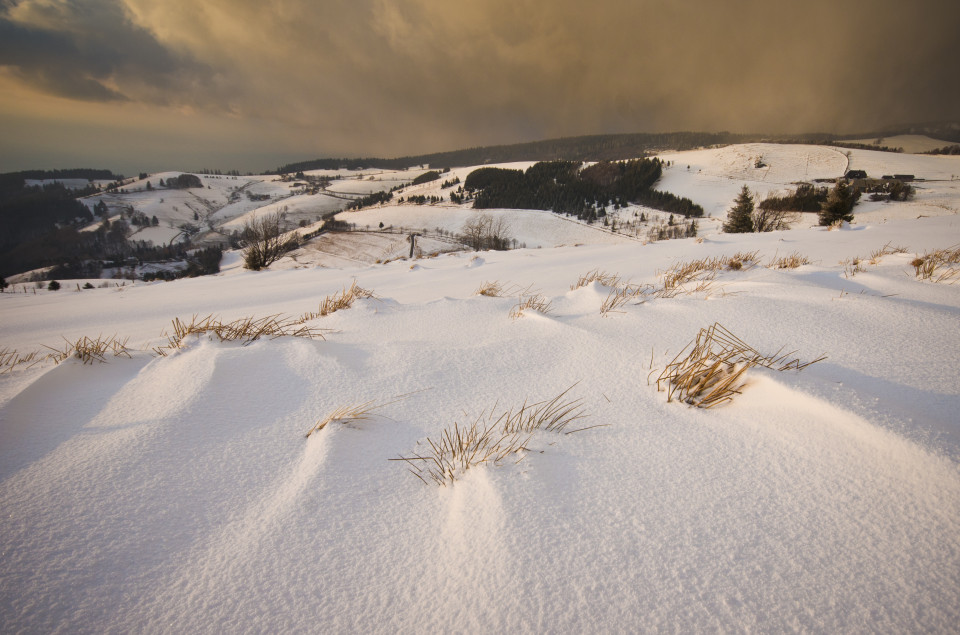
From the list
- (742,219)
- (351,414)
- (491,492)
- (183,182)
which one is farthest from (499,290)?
(183,182)

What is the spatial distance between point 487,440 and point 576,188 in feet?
279

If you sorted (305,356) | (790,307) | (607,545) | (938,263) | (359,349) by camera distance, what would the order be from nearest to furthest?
(607,545), (305,356), (359,349), (790,307), (938,263)

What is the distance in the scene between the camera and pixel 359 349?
2334 mm

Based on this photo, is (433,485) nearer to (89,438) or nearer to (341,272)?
(89,438)

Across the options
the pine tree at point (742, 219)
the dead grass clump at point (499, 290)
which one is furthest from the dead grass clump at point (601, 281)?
the pine tree at point (742, 219)

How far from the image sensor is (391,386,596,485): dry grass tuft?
125 centimetres

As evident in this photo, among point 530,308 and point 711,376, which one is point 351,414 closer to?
point 711,376

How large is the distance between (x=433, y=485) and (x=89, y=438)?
4.72ft

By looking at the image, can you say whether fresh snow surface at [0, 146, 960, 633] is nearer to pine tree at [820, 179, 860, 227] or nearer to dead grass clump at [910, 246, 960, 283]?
dead grass clump at [910, 246, 960, 283]

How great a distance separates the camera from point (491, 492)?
3.58 ft

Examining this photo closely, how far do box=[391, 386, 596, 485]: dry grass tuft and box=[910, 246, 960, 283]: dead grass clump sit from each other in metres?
4.45

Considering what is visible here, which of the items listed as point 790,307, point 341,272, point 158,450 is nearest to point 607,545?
point 158,450

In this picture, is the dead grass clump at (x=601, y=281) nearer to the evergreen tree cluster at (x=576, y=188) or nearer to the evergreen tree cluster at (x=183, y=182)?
the evergreen tree cluster at (x=576, y=188)

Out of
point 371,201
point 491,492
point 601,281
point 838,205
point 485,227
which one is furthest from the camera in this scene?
point 371,201
